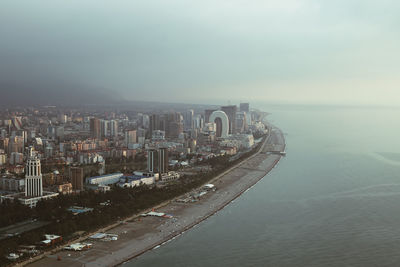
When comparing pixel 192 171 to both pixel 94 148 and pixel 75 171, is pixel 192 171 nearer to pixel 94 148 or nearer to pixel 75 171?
pixel 75 171

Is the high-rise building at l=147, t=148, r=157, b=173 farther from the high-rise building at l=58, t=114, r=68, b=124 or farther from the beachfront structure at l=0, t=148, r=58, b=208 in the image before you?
the high-rise building at l=58, t=114, r=68, b=124

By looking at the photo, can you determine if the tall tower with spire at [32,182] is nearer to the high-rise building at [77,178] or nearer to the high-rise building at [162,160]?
the high-rise building at [77,178]

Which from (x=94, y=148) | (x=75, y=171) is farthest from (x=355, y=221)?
(x=94, y=148)

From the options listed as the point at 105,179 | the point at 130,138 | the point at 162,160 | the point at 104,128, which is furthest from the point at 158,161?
the point at 104,128

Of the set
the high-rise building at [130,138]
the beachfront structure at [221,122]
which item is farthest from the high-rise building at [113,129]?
the beachfront structure at [221,122]

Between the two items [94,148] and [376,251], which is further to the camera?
[94,148]

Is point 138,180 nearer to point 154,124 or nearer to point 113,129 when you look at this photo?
point 113,129
